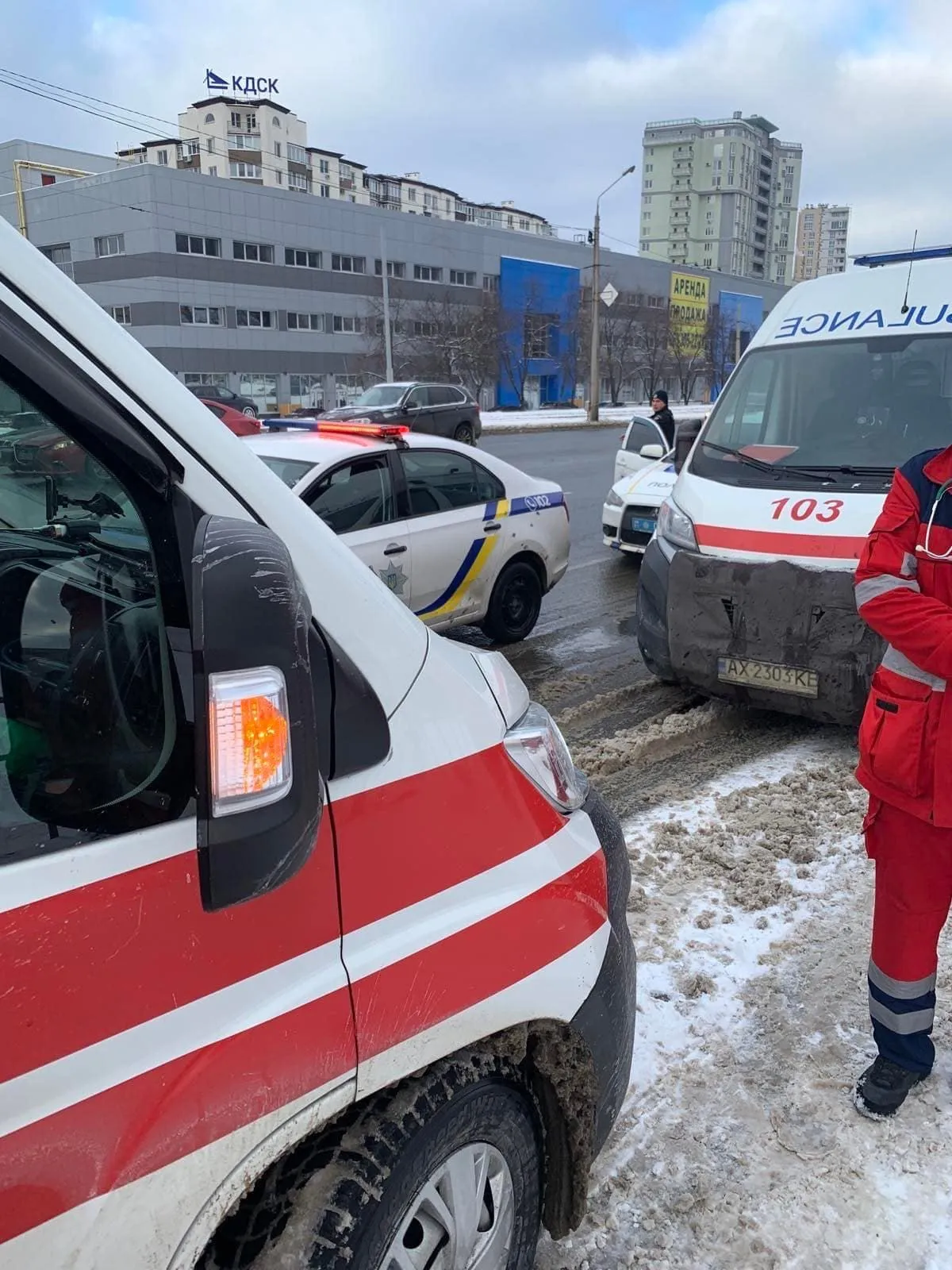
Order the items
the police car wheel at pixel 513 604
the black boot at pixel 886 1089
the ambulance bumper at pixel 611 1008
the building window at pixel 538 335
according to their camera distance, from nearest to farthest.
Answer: the ambulance bumper at pixel 611 1008 < the black boot at pixel 886 1089 < the police car wheel at pixel 513 604 < the building window at pixel 538 335

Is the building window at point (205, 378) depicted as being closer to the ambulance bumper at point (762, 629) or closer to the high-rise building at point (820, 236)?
the ambulance bumper at point (762, 629)

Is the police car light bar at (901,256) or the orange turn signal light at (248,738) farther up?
the police car light bar at (901,256)

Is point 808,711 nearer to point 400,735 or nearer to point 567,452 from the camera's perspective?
point 400,735

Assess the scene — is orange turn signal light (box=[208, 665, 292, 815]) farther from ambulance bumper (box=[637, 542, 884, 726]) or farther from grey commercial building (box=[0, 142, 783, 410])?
grey commercial building (box=[0, 142, 783, 410])

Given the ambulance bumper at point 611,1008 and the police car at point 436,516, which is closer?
the ambulance bumper at point 611,1008

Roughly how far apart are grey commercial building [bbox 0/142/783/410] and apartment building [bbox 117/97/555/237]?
17.7m

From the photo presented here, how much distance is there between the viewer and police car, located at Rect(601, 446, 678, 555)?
31.3 ft

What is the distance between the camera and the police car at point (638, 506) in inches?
376

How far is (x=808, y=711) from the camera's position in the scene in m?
4.95

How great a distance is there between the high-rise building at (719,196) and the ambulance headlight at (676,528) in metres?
141

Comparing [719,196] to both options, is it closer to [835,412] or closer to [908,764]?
[835,412]

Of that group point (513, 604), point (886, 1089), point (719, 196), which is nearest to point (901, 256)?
point (513, 604)

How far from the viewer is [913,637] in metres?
2.39

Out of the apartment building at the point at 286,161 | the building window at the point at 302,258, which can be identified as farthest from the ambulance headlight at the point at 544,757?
the apartment building at the point at 286,161
